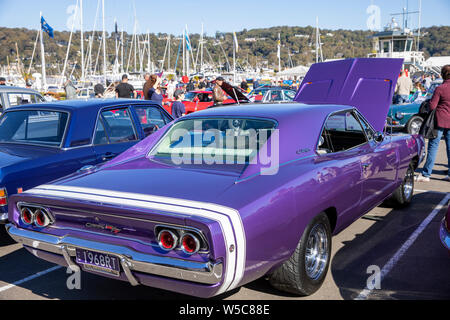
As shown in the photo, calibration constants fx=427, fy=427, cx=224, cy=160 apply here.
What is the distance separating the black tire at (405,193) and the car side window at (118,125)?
363cm

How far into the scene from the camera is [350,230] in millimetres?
5090

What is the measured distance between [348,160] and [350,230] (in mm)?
1454

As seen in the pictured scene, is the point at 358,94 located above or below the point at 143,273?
above

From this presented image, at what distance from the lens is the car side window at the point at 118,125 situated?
550 cm

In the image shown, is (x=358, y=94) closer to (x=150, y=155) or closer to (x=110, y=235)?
(x=150, y=155)

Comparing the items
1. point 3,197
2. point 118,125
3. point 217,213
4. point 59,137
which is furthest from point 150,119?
point 217,213

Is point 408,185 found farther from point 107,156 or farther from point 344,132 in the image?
point 107,156

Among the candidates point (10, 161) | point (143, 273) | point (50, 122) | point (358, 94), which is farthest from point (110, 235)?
point (358, 94)

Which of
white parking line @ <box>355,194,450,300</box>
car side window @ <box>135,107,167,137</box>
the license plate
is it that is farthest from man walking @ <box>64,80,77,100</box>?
the license plate

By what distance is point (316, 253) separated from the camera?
3.53m

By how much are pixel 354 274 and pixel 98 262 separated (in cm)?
229

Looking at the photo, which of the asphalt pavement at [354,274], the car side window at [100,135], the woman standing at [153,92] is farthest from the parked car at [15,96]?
the asphalt pavement at [354,274]

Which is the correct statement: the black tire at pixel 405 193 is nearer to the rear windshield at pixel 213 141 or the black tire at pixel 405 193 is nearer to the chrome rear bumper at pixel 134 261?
the rear windshield at pixel 213 141

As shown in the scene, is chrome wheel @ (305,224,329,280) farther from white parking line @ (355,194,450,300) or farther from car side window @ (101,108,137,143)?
car side window @ (101,108,137,143)
